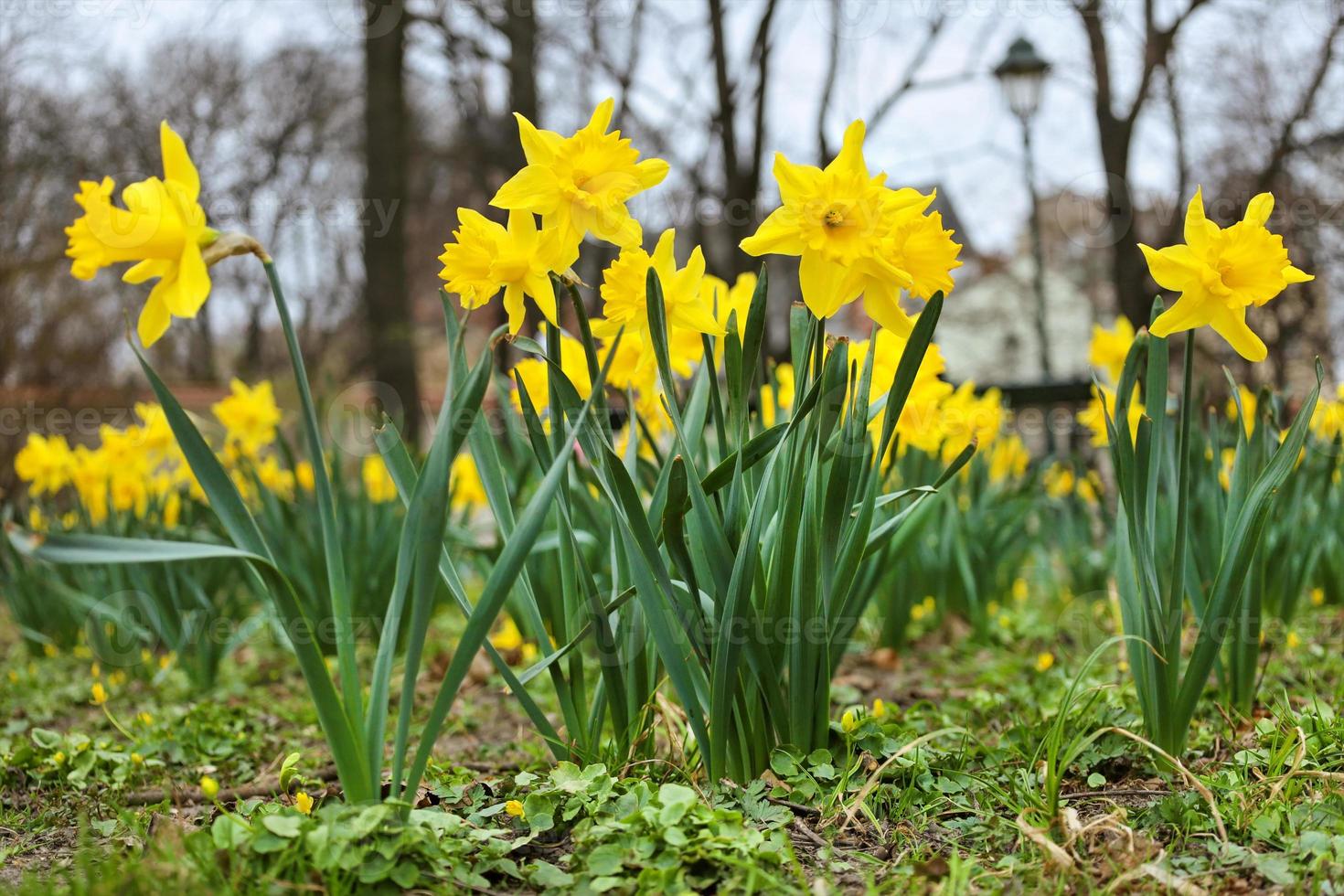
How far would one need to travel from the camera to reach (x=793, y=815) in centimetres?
140

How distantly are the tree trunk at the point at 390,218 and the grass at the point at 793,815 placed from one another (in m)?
6.27

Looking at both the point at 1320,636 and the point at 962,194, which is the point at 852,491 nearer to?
the point at 1320,636

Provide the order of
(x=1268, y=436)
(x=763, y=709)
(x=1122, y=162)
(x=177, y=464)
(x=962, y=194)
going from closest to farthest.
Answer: (x=763, y=709) < (x=1268, y=436) < (x=177, y=464) < (x=1122, y=162) < (x=962, y=194)

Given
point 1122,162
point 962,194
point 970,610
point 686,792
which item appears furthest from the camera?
point 962,194

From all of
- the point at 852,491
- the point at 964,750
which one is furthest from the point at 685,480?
the point at 964,750

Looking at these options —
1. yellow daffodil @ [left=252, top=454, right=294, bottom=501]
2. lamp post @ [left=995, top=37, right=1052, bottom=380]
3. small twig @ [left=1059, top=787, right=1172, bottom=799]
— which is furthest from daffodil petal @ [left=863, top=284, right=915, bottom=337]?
lamp post @ [left=995, top=37, right=1052, bottom=380]

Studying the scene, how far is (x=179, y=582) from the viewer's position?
114 inches

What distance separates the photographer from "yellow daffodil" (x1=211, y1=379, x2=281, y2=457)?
→ 138 inches

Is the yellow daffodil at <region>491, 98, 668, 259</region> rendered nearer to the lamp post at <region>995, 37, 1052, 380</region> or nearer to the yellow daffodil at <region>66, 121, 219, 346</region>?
the yellow daffodil at <region>66, 121, 219, 346</region>

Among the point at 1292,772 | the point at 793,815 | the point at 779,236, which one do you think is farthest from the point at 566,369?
the point at 1292,772

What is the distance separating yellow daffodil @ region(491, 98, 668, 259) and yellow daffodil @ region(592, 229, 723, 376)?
0.09 m

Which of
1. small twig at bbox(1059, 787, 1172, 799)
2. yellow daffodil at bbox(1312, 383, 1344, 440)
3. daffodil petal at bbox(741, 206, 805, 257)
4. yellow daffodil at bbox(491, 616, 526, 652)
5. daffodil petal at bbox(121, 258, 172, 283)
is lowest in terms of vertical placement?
yellow daffodil at bbox(491, 616, 526, 652)

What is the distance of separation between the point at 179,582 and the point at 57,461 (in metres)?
1.42

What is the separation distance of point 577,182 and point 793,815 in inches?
34.8
